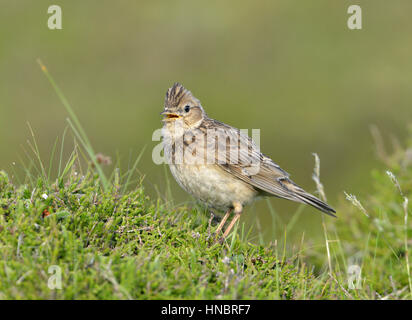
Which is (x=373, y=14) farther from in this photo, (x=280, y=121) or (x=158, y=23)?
(x=158, y=23)

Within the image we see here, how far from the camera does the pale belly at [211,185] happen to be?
6289mm

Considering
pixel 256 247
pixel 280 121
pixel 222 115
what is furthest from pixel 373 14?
pixel 256 247

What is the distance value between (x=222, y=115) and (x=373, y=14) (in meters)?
6.24

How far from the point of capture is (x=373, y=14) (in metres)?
17.5

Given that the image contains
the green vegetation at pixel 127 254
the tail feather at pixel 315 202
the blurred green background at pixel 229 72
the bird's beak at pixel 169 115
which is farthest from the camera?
the blurred green background at pixel 229 72

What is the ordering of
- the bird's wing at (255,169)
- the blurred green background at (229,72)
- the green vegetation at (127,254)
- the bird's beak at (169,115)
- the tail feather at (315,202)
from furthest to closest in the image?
the blurred green background at (229,72) < the bird's beak at (169,115) < the bird's wing at (255,169) < the tail feather at (315,202) < the green vegetation at (127,254)

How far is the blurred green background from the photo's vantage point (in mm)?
14234

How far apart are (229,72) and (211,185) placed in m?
11.0

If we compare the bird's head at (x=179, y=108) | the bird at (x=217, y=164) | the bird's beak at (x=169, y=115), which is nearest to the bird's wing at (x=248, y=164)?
the bird at (x=217, y=164)

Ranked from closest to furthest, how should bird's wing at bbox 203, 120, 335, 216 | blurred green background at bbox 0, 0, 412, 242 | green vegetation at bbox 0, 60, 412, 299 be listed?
green vegetation at bbox 0, 60, 412, 299, bird's wing at bbox 203, 120, 335, 216, blurred green background at bbox 0, 0, 412, 242

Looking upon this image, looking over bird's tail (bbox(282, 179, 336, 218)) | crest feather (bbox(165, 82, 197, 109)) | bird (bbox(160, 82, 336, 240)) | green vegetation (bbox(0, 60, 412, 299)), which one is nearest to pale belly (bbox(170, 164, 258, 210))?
bird (bbox(160, 82, 336, 240))

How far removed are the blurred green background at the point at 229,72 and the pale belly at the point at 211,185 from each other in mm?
6270

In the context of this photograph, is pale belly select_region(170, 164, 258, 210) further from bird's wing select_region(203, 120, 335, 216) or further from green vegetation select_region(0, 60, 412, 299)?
green vegetation select_region(0, 60, 412, 299)

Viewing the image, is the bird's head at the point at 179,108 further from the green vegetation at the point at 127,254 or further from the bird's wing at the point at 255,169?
A: the green vegetation at the point at 127,254
